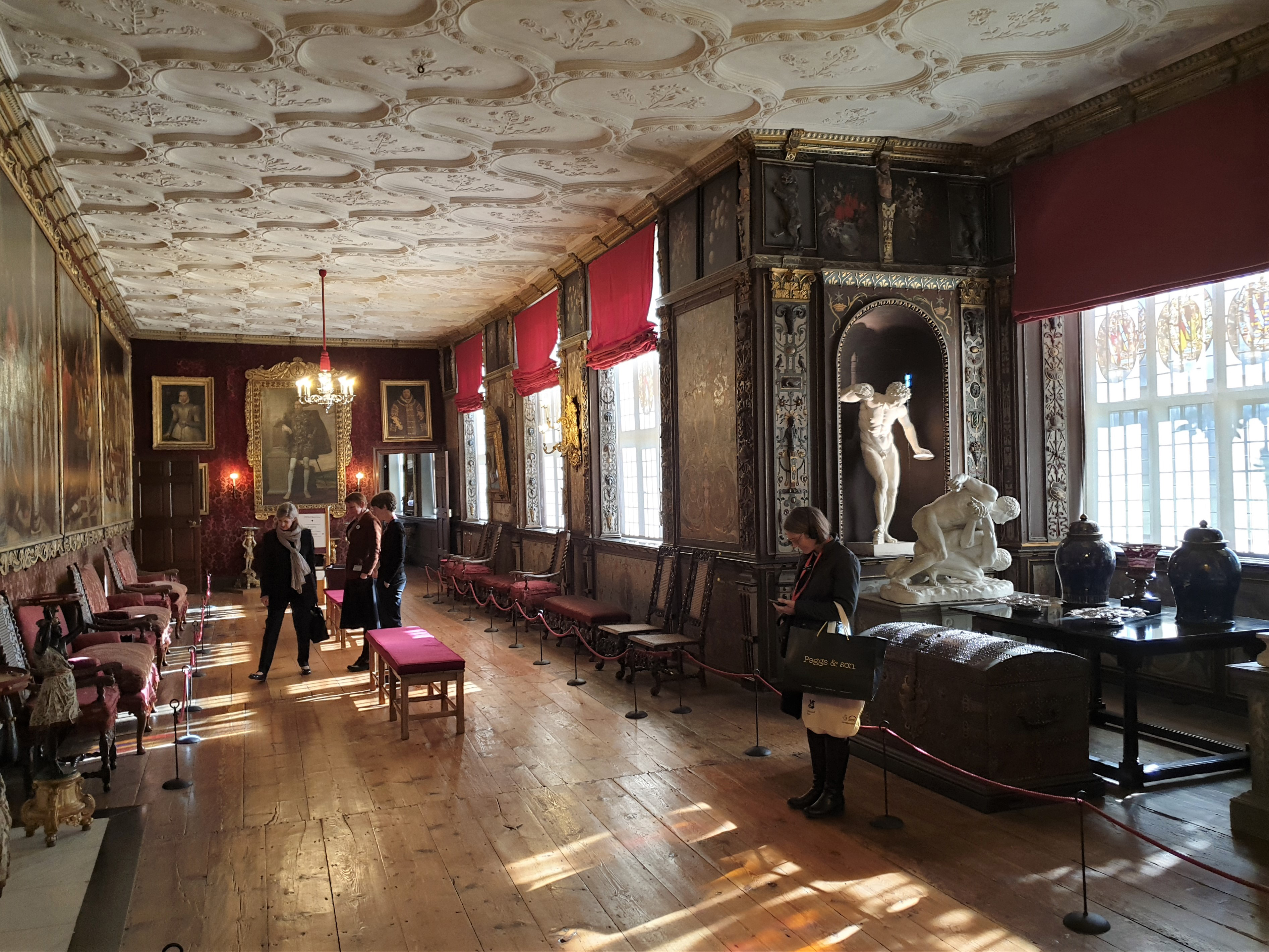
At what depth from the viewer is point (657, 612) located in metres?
9.07

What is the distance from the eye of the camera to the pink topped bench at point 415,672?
6.53 metres

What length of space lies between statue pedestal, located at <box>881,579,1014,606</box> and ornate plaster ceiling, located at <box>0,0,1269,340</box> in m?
3.57

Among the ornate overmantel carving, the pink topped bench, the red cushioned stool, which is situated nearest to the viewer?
the pink topped bench

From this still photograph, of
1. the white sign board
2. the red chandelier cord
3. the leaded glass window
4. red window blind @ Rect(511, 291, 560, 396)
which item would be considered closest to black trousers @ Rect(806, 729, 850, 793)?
the leaded glass window

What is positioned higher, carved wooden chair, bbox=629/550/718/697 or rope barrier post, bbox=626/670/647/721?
carved wooden chair, bbox=629/550/718/697

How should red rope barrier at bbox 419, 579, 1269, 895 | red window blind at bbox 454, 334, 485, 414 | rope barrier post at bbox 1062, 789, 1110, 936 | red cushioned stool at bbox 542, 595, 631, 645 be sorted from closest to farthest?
red rope barrier at bbox 419, 579, 1269, 895, rope barrier post at bbox 1062, 789, 1110, 936, red cushioned stool at bbox 542, 595, 631, 645, red window blind at bbox 454, 334, 485, 414

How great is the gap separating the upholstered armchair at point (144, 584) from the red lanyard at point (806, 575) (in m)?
8.67

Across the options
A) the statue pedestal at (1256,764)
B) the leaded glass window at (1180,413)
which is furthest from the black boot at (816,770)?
the leaded glass window at (1180,413)

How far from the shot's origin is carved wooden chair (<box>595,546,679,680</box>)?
8.45 meters

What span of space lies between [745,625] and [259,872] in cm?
440

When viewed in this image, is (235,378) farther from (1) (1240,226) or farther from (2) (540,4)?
(1) (1240,226)

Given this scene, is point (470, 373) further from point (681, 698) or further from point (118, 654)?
point (681, 698)

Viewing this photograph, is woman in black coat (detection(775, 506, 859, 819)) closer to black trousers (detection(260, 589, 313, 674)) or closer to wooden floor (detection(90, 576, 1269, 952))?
wooden floor (detection(90, 576, 1269, 952))

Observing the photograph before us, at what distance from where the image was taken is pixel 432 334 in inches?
692
